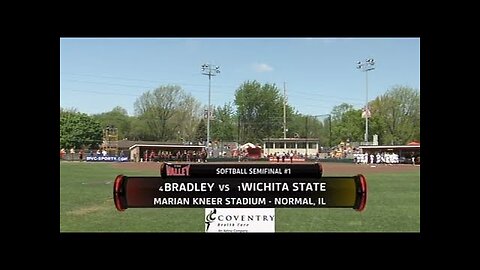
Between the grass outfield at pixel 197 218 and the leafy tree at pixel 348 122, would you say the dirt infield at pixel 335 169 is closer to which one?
the grass outfield at pixel 197 218

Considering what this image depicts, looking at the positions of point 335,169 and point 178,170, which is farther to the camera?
point 335,169

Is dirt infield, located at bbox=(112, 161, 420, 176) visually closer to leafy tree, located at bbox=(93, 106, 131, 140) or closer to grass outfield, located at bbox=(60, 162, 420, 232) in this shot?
leafy tree, located at bbox=(93, 106, 131, 140)

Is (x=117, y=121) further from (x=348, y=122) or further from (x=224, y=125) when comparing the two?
(x=348, y=122)

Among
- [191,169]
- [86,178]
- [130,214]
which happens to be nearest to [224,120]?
[86,178]

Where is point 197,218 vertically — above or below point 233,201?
below
